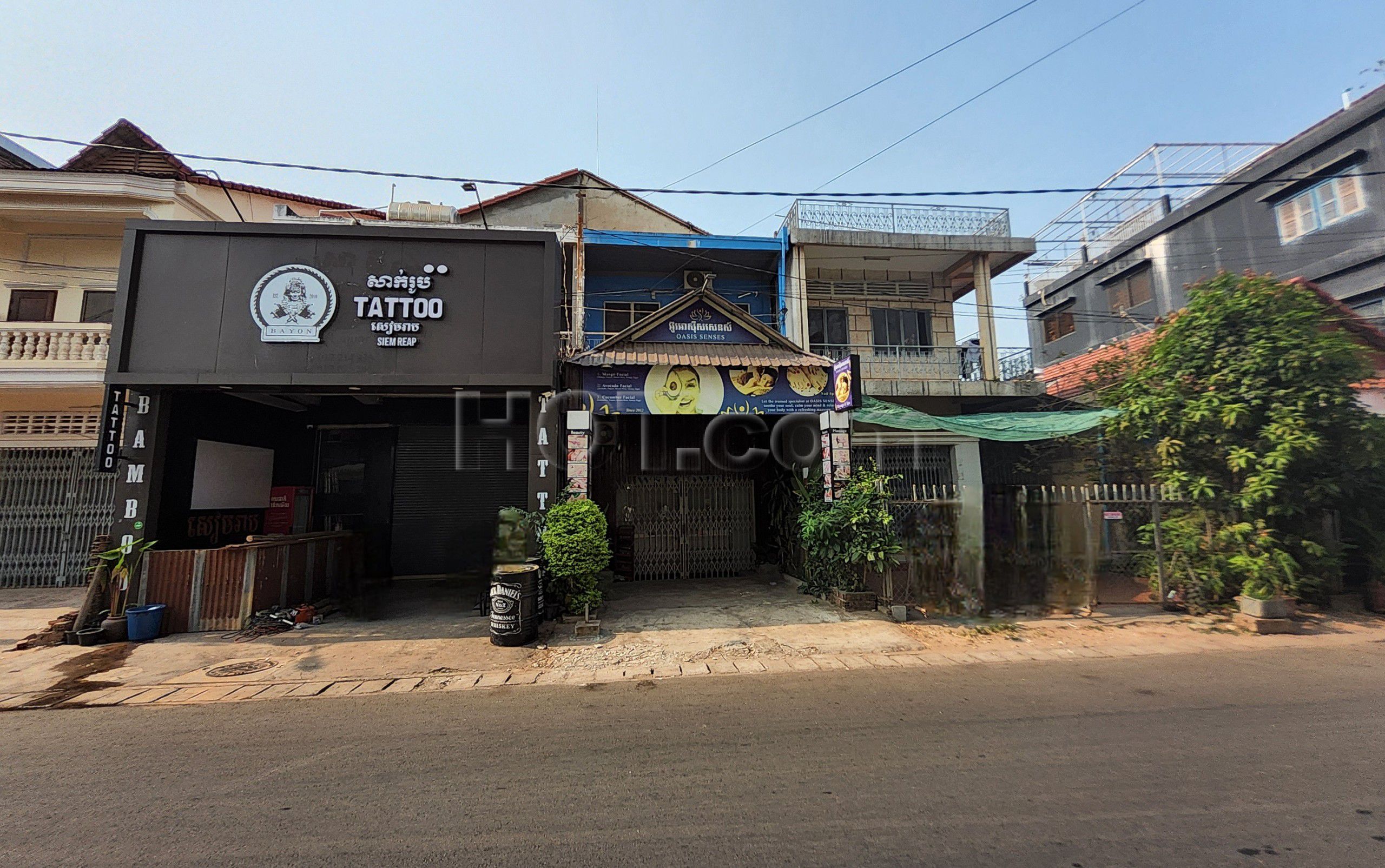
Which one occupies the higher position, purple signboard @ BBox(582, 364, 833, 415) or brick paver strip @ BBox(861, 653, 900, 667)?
purple signboard @ BBox(582, 364, 833, 415)

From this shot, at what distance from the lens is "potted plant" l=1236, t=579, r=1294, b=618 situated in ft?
24.4

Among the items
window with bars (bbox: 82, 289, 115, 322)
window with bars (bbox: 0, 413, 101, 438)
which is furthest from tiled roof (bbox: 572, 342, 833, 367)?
window with bars (bbox: 82, 289, 115, 322)

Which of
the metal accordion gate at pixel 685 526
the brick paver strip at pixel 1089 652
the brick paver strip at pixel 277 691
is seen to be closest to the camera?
the brick paver strip at pixel 277 691

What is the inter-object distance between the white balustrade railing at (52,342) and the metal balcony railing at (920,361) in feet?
49.3

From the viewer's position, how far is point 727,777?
3512 mm

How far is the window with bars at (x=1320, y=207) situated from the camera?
50.3ft

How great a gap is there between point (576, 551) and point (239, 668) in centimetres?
397

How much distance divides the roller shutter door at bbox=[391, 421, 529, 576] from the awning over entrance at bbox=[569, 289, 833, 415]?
11.7 feet

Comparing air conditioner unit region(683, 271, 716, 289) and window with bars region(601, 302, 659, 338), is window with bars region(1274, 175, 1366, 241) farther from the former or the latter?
window with bars region(601, 302, 659, 338)

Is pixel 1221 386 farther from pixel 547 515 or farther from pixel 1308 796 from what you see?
pixel 547 515

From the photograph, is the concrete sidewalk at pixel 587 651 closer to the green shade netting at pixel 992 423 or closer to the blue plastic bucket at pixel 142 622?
the blue plastic bucket at pixel 142 622

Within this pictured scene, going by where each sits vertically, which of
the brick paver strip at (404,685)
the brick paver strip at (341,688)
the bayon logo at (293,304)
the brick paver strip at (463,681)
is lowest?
the brick paver strip at (341,688)

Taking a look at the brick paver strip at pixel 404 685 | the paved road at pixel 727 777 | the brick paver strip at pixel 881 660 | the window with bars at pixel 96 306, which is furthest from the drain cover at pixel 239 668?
the window with bars at pixel 96 306

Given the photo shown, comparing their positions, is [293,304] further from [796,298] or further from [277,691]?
[796,298]
